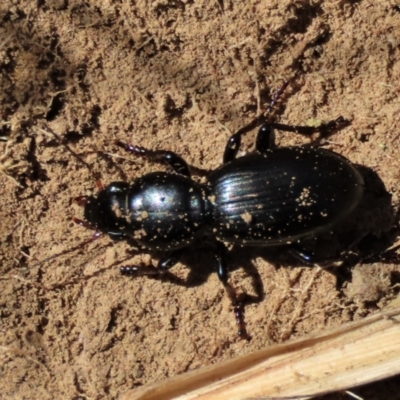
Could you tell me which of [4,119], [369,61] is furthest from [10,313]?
[369,61]

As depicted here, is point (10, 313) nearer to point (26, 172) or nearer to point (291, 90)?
point (26, 172)

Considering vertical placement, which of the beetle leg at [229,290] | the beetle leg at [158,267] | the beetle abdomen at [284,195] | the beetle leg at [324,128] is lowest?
the beetle leg at [229,290]

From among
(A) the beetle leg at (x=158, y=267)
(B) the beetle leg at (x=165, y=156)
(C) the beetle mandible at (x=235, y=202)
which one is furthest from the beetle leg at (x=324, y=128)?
(A) the beetle leg at (x=158, y=267)

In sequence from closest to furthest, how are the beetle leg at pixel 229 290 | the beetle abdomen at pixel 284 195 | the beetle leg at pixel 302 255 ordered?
the beetle abdomen at pixel 284 195 < the beetle leg at pixel 302 255 < the beetle leg at pixel 229 290

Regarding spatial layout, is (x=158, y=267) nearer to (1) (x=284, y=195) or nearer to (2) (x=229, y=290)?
(2) (x=229, y=290)

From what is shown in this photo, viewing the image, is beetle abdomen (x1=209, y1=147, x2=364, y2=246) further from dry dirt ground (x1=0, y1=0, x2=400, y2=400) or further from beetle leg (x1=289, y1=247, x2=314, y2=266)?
dry dirt ground (x1=0, y1=0, x2=400, y2=400)

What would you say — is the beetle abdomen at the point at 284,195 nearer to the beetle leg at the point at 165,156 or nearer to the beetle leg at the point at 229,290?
the beetle leg at the point at 229,290

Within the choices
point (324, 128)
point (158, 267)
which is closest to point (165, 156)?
Answer: point (158, 267)
